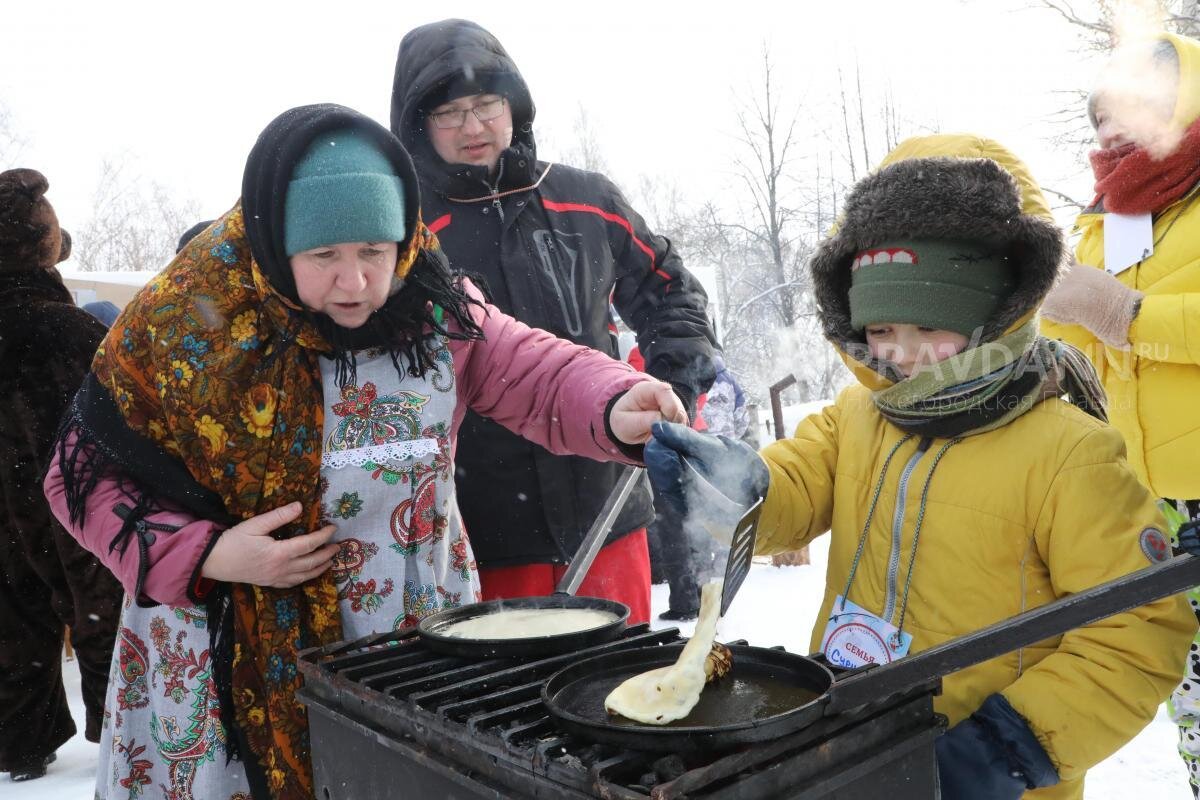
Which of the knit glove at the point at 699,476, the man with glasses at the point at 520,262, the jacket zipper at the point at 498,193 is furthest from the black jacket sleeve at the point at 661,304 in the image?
the knit glove at the point at 699,476

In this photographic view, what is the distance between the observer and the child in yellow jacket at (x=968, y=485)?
5.07ft

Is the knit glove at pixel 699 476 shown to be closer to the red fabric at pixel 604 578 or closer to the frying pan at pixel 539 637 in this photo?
the frying pan at pixel 539 637

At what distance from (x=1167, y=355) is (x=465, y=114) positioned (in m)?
2.08

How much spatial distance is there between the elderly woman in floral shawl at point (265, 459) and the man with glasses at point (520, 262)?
647mm

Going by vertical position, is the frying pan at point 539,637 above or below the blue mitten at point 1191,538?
below

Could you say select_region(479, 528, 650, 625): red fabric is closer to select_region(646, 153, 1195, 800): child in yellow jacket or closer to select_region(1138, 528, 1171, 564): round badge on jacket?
select_region(646, 153, 1195, 800): child in yellow jacket

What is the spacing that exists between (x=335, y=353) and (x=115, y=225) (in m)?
42.1

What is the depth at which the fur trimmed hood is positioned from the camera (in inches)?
74.7

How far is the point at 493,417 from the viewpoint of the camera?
2332 mm

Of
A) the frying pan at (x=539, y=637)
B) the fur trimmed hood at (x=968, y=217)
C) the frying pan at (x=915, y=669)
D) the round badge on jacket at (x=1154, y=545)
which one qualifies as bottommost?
the frying pan at (x=539, y=637)

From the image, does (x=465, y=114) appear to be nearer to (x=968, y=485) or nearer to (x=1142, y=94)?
(x=968, y=485)

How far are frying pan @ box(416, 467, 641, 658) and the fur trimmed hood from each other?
82 cm

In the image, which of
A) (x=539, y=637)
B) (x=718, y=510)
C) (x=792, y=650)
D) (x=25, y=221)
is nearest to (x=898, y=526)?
(x=718, y=510)

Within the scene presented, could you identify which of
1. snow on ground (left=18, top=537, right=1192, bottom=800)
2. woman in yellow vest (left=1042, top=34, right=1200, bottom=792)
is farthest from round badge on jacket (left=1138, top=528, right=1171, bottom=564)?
snow on ground (left=18, top=537, right=1192, bottom=800)
